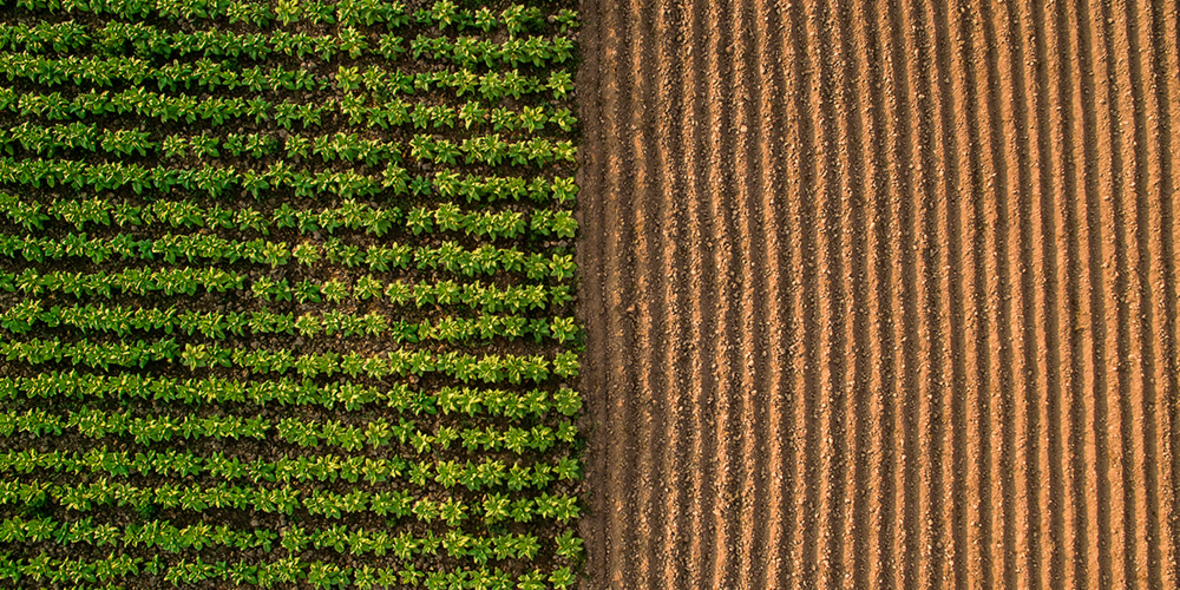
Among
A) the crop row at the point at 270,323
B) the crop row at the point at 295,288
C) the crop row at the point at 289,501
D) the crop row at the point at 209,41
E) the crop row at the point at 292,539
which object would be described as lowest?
the crop row at the point at 292,539

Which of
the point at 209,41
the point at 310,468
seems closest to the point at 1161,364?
the point at 310,468

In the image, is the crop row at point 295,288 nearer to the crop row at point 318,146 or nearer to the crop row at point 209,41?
the crop row at point 318,146

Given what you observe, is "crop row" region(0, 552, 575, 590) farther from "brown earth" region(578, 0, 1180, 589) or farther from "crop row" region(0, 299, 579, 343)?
"crop row" region(0, 299, 579, 343)

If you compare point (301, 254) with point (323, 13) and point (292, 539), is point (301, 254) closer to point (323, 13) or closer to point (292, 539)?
point (323, 13)

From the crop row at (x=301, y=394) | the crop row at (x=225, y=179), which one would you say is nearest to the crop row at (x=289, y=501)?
the crop row at (x=301, y=394)

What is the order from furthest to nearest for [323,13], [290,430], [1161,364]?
[323,13], [290,430], [1161,364]

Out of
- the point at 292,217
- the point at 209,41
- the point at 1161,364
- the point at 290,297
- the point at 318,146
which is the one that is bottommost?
the point at 1161,364

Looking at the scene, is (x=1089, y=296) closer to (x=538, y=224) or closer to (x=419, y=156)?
(x=538, y=224)
